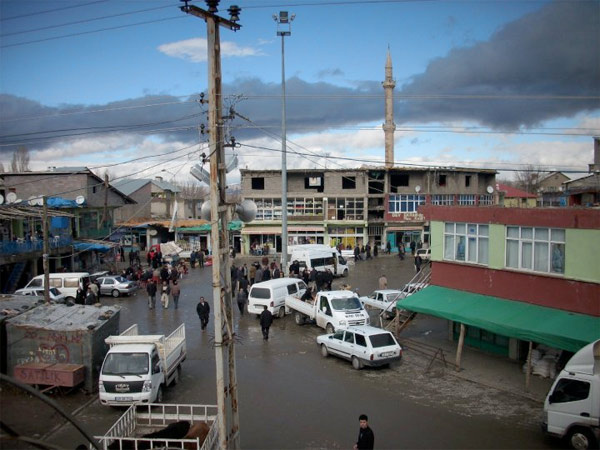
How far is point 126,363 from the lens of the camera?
14.5 meters

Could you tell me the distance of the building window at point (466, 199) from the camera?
187 ft

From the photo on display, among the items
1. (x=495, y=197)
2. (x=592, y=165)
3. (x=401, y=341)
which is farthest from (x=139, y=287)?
(x=495, y=197)

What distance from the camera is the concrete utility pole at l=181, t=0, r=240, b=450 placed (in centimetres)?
989

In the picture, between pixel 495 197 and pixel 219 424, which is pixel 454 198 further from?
pixel 219 424

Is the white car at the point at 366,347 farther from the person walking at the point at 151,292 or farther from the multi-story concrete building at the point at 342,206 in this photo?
the multi-story concrete building at the point at 342,206

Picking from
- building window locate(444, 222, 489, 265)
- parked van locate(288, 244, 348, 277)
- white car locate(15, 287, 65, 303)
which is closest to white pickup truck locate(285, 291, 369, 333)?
building window locate(444, 222, 489, 265)

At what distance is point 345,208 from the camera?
52938 mm

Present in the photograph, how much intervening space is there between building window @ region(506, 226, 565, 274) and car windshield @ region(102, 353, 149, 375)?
1200 centimetres

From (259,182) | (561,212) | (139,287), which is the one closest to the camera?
(561,212)

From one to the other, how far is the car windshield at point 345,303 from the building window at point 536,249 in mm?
6400

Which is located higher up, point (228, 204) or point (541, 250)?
point (228, 204)

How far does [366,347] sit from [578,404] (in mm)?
6985

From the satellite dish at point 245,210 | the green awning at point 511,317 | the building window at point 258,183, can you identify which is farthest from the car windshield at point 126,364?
the building window at point 258,183

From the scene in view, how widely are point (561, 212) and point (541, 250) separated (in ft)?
4.94
